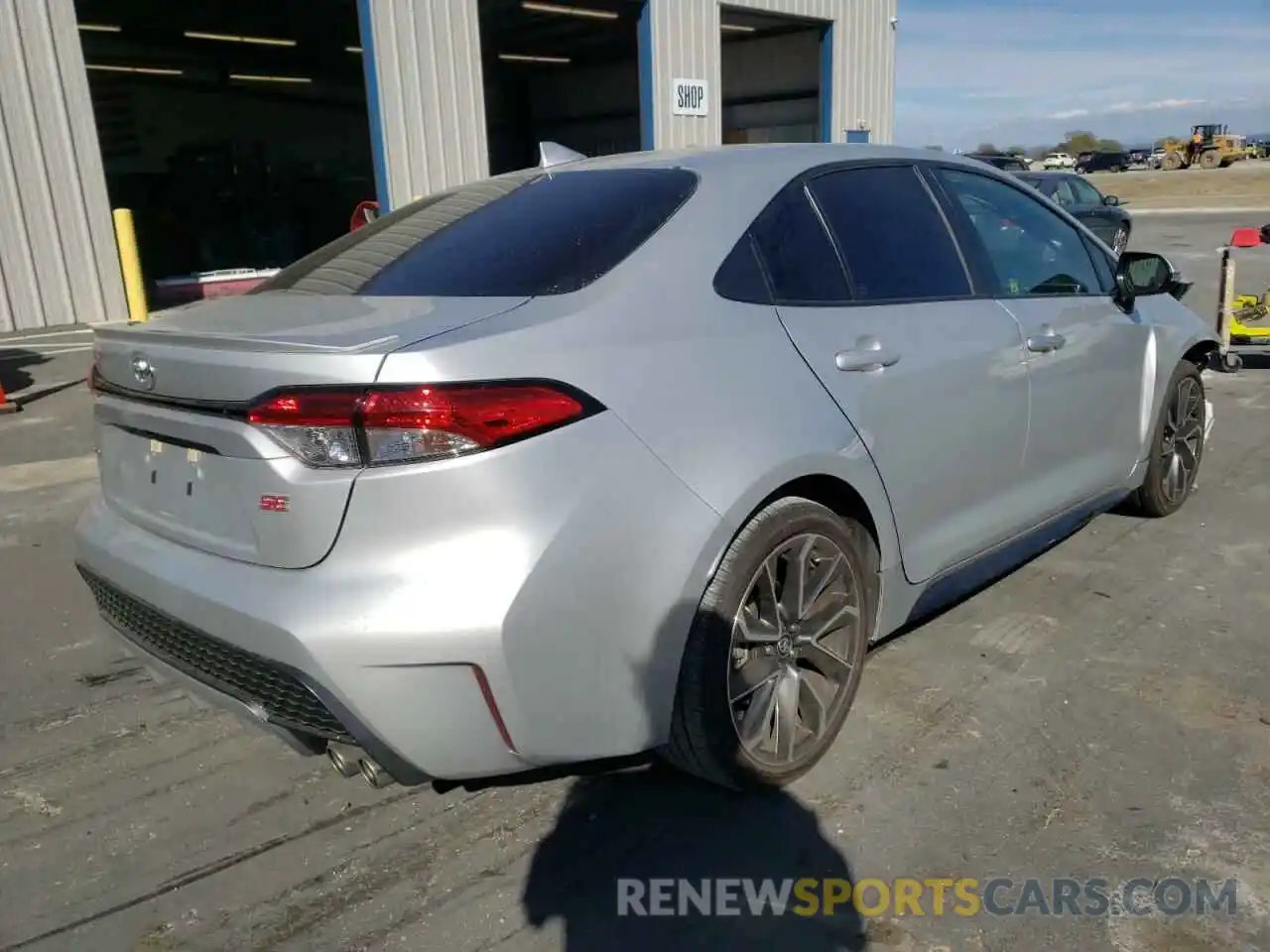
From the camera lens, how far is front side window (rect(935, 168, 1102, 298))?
11.4 ft

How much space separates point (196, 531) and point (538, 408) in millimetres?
887

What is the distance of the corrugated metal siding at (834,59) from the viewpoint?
52.9ft

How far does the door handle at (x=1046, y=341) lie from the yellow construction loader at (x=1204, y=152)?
63.0 metres

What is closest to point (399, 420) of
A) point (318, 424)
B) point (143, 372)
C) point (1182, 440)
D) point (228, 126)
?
point (318, 424)

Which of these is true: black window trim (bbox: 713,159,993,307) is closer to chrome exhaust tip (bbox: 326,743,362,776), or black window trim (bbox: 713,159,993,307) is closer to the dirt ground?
chrome exhaust tip (bbox: 326,743,362,776)

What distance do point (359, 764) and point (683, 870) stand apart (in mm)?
807

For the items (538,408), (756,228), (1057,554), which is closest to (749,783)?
(538,408)

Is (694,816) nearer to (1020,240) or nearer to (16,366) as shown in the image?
(1020,240)

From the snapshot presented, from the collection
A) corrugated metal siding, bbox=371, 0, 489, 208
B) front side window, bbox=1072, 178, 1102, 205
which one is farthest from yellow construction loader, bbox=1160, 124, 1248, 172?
corrugated metal siding, bbox=371, 0, 489, 208

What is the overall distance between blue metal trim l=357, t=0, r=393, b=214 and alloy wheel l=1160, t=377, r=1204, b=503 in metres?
10.5

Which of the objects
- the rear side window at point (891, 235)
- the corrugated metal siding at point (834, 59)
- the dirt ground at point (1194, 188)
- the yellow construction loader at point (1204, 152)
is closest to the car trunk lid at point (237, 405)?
the rear side window at point (891, 235)

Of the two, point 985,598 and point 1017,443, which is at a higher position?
point 1017,443

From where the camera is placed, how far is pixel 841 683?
283cm

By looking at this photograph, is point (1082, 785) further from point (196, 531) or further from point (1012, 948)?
point (196, 531)
